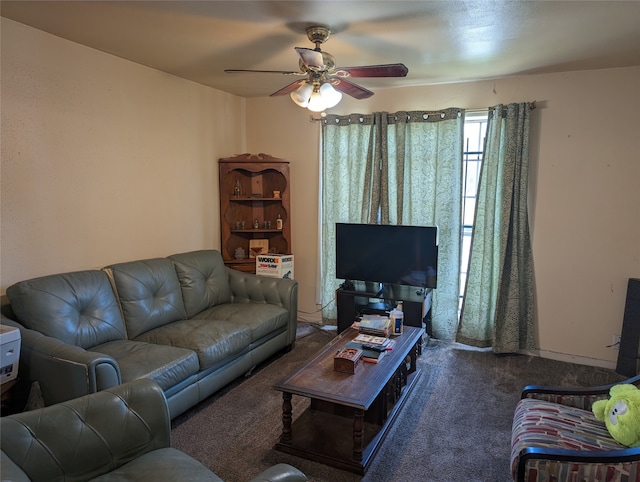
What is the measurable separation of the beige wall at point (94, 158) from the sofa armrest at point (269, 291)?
0.68 metres

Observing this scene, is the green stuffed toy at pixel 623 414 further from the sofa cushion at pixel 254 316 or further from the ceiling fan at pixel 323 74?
the sofa cushion at pixel 254 316

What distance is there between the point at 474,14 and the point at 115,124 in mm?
2717

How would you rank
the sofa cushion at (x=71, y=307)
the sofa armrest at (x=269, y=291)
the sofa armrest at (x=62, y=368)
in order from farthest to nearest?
1. the sofa armrest at (x=269, y=291)
2. the sofa cushion at (x=71, y=307)
3. the sofa armrest at (x=62, y=368)

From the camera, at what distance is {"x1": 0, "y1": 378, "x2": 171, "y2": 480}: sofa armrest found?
1491mm

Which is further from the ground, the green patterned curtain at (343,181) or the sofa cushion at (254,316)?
the green patterned curtain at (343,181)

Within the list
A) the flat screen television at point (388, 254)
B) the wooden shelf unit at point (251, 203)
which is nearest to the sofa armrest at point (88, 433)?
the flat screen television at point (388, 254)

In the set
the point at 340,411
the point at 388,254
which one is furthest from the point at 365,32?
the point at 340,411

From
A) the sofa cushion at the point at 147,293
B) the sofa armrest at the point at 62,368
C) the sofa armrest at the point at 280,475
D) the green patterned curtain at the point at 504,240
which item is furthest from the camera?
the green patterned curtain at the point at 504,240

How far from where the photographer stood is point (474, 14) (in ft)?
7.64

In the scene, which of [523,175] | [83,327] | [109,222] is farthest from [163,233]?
[523,175]

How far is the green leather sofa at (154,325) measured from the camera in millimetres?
2223

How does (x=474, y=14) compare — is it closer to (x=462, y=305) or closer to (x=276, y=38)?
(x=276, y=38)

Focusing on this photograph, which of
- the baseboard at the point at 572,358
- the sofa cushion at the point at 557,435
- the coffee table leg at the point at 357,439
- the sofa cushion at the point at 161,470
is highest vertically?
the sofa cushion at the point at 161,470

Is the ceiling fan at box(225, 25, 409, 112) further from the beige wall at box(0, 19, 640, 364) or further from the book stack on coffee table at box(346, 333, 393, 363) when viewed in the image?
the book stack on coffee table at box(346, 333, 393, 363)
